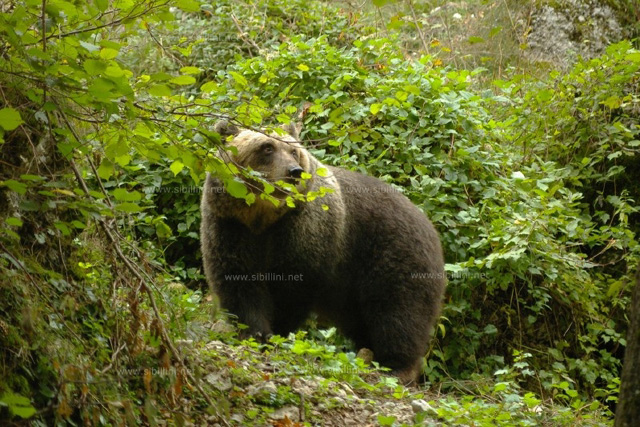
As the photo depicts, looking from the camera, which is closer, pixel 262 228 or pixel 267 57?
pixel 262 228

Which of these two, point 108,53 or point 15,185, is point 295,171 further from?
point 15,185

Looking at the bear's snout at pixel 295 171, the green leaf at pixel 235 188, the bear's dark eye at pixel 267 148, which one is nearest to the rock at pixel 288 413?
the green leaf at pixel 235 188

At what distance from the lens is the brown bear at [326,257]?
23.3ft

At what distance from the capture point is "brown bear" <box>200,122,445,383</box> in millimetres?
7090

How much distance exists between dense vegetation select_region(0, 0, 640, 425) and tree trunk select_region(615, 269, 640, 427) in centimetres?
111

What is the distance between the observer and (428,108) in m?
9.34

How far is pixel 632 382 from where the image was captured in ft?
9.97

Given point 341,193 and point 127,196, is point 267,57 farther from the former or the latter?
point 127,196

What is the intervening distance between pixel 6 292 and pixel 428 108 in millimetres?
6586

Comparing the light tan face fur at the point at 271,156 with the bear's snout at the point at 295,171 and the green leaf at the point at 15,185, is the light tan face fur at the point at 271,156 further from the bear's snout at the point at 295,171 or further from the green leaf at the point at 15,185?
the green leaf at the point at 15,185

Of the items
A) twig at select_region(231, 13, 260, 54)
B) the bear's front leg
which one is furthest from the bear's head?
twig at select_region(231, 13, 260, 54)

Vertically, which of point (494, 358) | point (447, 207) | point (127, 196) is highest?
point (127, 196)

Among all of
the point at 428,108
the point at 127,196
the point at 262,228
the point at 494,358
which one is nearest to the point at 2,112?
the point at 127,196

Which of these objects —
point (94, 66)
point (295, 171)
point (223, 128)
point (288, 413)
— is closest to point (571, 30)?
point (295, 171)
